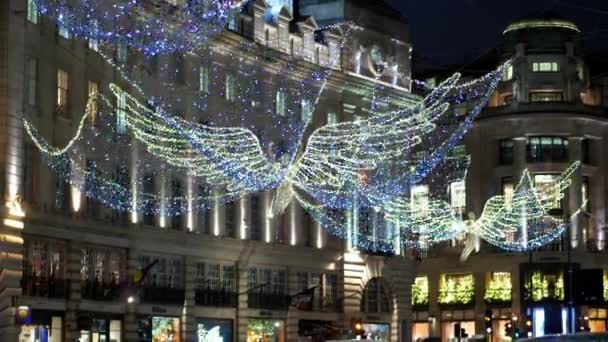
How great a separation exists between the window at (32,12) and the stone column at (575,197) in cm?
5742

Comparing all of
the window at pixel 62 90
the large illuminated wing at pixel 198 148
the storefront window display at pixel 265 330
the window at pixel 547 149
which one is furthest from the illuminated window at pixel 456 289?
the window at pixel 62 90

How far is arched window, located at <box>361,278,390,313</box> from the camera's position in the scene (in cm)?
8450

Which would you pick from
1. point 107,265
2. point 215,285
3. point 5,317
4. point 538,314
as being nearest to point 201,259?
point 215,285

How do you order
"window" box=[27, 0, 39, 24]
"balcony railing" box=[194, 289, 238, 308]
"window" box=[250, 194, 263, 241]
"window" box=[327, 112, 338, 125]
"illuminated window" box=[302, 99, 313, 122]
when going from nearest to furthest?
"window" box=[27, 0, 39, 24]
"balcony railing" box=[194, 289, 238, 308]
"window" box=[250, 194, 263, 241]
"illuminated window" box=[302, 99, 313, 122]
"window" box=[327, 112, 338, 125]

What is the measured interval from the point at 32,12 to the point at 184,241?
16469mm

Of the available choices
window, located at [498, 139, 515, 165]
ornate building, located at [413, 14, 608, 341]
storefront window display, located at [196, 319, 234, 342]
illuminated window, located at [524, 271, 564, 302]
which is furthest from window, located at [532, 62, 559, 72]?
storefront window display, located at [196, 319, 234, 342]

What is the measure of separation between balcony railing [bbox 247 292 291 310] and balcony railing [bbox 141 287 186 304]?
6.39m

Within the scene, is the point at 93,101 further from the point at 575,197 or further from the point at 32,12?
the point at 575,197

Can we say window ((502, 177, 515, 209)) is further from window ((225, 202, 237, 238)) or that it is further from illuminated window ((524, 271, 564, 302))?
window ((225, 202, 237, 238))

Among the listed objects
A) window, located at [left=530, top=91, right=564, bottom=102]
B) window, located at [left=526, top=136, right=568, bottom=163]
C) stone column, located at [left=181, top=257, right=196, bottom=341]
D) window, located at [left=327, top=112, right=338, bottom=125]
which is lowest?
stone column, located at [left=181, top=257, right=196, bottom=341]

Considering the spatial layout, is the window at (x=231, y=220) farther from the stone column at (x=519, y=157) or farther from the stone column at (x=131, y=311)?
the stone column at (x=519, y=157)

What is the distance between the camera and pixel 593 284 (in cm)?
6725

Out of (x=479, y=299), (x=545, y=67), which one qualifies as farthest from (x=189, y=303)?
(x=545, y=67)

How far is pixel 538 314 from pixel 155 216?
46016 millimetres
